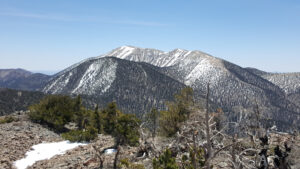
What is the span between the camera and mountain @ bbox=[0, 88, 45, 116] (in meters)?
126

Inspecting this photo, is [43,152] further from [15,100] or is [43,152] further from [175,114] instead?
[15,100]

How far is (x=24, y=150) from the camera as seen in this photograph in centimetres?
2661

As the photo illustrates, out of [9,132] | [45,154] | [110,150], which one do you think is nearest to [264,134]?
[110,150]

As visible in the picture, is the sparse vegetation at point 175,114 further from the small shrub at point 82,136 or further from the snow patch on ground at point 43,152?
the snow patch on ground at point 43,152

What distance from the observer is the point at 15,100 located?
5541 inches

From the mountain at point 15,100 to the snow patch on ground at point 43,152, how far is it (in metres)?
106

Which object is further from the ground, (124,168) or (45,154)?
(124,168)

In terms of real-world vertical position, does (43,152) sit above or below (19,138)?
below

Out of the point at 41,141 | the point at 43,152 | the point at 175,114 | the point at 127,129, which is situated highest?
the point at 175,114

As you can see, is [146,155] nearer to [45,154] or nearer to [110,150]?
[110,150]

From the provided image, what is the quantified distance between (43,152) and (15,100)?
133 metres

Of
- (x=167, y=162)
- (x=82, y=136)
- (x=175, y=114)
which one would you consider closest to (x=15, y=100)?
(x=82, y=136)

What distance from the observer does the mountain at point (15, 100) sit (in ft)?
414

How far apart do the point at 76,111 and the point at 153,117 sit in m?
14.4
